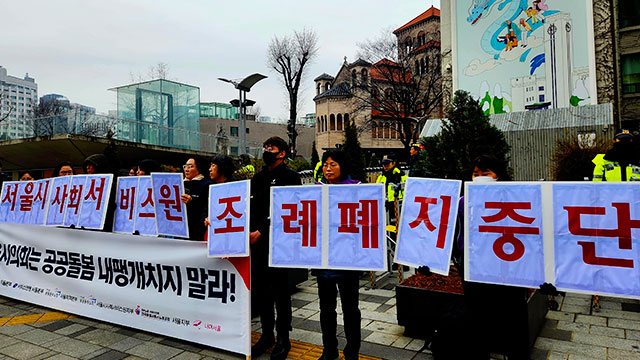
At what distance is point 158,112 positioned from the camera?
21.8m

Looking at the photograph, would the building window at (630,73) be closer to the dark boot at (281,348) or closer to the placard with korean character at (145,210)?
the dark boot at (281,348)

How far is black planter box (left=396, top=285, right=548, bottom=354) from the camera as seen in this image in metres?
3.60

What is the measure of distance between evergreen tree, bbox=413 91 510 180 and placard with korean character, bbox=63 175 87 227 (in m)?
5.10

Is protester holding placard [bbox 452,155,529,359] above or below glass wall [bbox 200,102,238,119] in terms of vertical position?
below

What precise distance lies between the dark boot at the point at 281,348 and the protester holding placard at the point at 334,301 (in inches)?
14.5

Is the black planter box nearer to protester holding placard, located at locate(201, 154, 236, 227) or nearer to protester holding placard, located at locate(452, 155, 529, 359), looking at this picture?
protester holding placard, located at locate(452, 155, 529, 359)

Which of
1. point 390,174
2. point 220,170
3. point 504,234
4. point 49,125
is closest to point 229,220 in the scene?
point 220,170

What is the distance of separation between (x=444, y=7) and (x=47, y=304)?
30.5 m

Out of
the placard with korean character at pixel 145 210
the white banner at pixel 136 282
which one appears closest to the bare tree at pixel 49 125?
the white banner at pixel 136 282

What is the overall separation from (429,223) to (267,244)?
1.64 meters

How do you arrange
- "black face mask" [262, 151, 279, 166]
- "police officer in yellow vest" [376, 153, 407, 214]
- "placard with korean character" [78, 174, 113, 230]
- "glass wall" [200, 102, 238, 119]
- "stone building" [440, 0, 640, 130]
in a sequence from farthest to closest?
"glass wall" [200, 102, 238, 119], "stone building" [440, 0, 640, 130], "police officer in yellow vest" [376, 153, 407, 214], "placard with korean character" [78, 174, 113, 230], "black face mask" [262, 151, 279, 166]

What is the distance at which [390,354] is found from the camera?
3.85 meters

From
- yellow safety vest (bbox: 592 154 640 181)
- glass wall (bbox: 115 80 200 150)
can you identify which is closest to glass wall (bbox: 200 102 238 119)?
glass wall (bbox: 115 80 200 150)

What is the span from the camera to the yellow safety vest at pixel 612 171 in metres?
5.72
